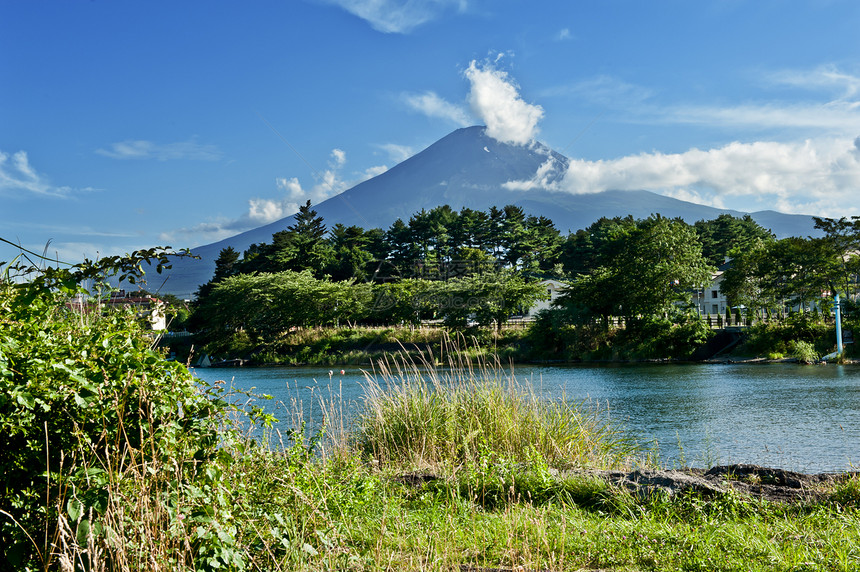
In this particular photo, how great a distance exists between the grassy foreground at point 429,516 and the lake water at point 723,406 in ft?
2.36

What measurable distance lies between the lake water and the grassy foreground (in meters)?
0.72

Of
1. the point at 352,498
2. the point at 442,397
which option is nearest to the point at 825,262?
the point at 442,397

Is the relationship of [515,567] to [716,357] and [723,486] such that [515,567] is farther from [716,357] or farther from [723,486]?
[716,357]

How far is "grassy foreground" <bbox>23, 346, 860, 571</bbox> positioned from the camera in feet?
7.80

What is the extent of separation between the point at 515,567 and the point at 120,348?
6.34 feet

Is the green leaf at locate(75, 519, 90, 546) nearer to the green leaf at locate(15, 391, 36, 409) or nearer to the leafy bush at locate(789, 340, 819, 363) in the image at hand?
the green leaf at locate(15, 391, 36, 409)

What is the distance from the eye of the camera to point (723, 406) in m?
16.0

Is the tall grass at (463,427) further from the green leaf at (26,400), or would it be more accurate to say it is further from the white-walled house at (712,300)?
the white-walled house at (712,300)

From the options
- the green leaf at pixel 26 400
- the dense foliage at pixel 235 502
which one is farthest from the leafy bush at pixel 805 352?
the green leaf at pixel 26 400

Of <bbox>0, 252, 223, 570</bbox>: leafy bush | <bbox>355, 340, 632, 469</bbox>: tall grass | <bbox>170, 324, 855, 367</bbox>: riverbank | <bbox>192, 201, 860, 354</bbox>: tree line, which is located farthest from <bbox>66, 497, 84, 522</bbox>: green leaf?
<bbox>192, 201, 860, 354</bbox>: tree line

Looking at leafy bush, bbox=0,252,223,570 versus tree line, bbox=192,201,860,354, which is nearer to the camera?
leafy bush, bbox=0,252,223,570

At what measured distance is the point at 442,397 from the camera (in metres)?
6.29

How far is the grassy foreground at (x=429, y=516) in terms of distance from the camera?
238cm

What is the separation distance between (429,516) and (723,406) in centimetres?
1386
